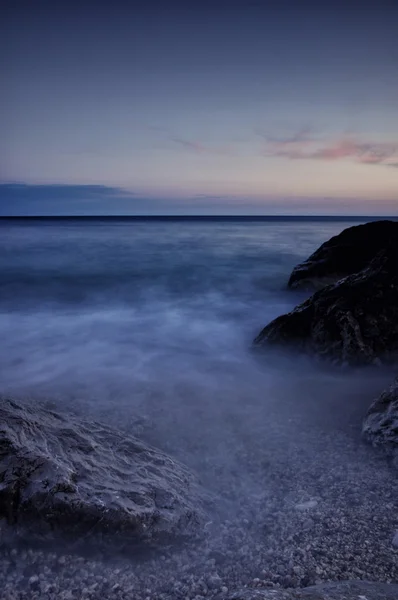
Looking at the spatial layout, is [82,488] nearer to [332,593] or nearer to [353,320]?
[332,593]

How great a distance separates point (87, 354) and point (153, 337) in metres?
1.65

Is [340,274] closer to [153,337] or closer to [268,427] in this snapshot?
[153,337]

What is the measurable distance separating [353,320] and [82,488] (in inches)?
184

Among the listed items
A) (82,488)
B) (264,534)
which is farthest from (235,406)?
(82,488)

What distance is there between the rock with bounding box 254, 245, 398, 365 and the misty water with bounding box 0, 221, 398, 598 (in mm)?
289

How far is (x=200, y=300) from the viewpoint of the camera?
479 inches

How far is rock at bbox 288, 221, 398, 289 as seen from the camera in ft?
36.1

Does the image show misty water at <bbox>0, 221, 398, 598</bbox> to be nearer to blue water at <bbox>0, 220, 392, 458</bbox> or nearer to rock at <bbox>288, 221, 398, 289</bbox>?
blue water at <bbox>0, 220, 392, 458</bbox>

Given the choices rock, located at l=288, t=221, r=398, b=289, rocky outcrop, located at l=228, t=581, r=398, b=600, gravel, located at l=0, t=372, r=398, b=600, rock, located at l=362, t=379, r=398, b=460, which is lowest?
gravel, located at l=0, t=372, r=398, b=600

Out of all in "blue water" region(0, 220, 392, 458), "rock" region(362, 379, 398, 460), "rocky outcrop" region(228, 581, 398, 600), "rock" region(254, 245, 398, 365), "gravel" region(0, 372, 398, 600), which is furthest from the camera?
"rock" region(254, 245, 398, 365)

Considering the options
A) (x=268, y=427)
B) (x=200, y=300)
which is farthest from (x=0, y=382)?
(x=200, y=300)

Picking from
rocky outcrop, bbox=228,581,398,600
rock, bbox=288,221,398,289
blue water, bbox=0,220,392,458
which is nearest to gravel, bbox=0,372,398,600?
rocky outcrop, bbox=228,581,398,600

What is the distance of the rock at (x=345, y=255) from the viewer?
10992 mm

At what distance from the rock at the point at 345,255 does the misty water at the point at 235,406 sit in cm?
76
